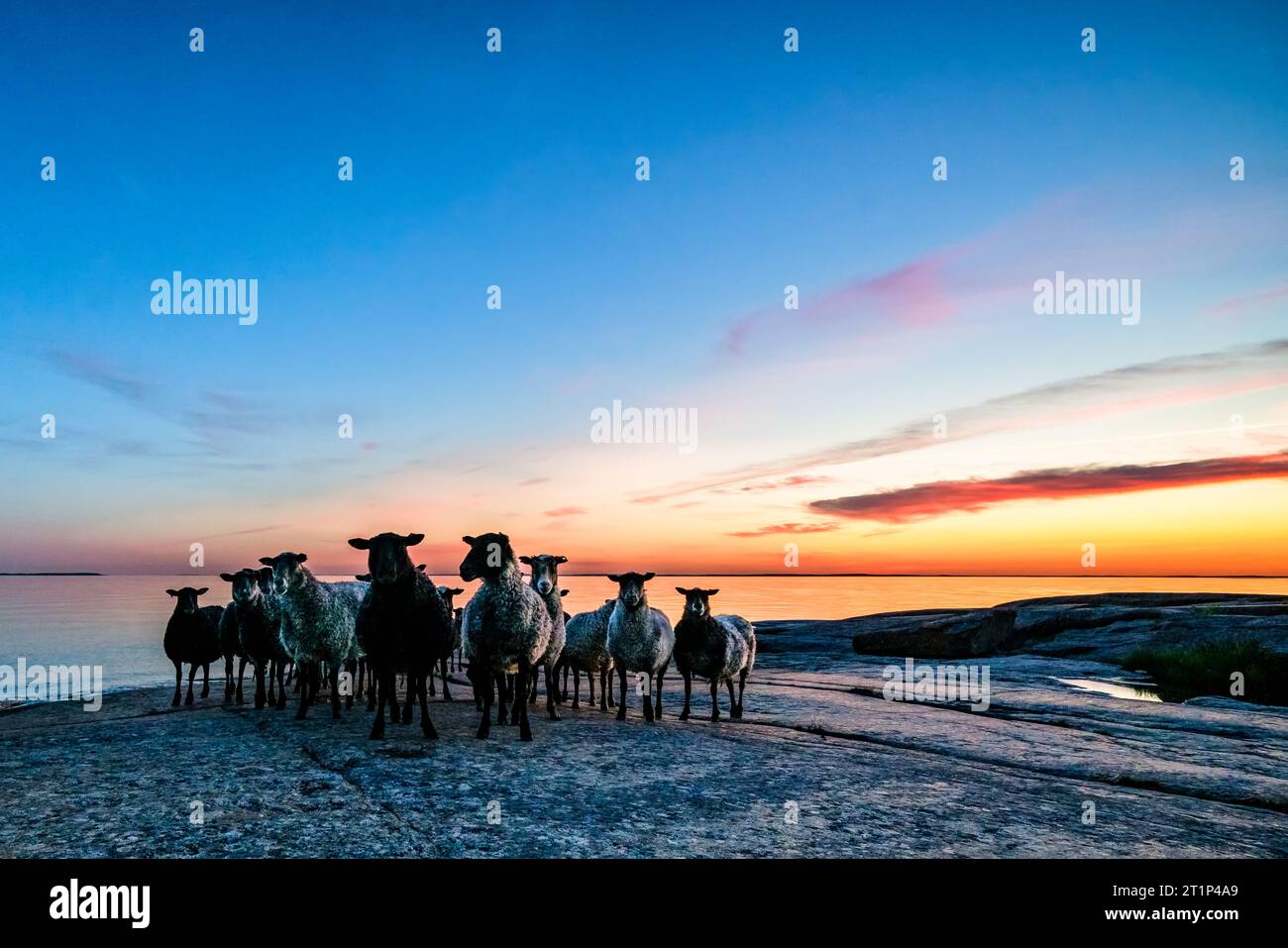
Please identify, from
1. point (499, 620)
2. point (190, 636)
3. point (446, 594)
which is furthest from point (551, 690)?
point (190, 636)

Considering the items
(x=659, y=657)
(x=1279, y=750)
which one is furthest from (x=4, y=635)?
(x=1279, y=750)

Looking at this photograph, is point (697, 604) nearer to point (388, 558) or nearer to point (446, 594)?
point (446, 594)

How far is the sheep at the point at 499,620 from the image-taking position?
409 inches

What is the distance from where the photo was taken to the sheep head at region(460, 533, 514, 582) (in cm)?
1066

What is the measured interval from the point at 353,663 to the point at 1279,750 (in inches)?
638

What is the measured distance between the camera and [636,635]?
1278 centimetres

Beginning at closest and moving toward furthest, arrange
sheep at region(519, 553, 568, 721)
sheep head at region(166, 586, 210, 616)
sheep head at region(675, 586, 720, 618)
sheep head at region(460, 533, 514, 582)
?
sheep head at region(460, 533, 514, 582) < sheep at region(519, 553, 568, 721) < sheep head at region(675, 586, 720, 618) < sheep head at region(166, 586, 210, 616)

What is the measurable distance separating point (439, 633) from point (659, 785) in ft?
16.5

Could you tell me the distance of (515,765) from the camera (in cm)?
754

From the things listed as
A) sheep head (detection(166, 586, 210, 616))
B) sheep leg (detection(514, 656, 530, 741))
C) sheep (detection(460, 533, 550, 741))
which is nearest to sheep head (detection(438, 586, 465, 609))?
sheep (detection(460, 533, 550, 741))

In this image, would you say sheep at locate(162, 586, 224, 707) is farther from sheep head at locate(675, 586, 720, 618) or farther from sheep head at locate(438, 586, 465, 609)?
sheep head at locate(675, 586, 720, 618)

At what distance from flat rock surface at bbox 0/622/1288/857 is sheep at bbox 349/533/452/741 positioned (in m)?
1.00

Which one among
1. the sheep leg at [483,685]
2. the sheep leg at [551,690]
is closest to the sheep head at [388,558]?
the sheep leg at [483,685]
